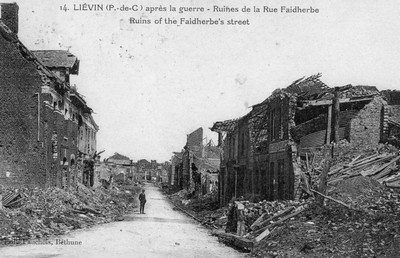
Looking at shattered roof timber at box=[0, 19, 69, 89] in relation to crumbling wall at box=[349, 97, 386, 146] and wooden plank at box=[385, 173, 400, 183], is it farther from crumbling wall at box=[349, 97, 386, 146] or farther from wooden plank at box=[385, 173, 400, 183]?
wooden plank at box=[385, 173, 400, 183]

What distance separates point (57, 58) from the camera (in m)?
32.0

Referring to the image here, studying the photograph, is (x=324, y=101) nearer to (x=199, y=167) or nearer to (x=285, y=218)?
(x=285, y=218)

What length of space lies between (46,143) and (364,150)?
1746 centimetres

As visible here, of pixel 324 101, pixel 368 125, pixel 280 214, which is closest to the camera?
pixel 280 214

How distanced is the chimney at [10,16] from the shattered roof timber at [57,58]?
5.88 metres

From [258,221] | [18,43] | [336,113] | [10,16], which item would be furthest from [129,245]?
[10,16]

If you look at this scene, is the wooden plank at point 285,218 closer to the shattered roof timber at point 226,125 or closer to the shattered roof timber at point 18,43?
the shattered roof timber at point 18,43

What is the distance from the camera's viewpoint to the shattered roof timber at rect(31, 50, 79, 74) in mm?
31422

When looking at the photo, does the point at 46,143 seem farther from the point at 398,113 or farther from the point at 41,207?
the point at 398,113

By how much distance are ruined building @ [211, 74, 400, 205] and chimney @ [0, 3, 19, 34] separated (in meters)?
15.3

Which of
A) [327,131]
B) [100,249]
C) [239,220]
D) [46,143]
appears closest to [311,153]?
[327,131]

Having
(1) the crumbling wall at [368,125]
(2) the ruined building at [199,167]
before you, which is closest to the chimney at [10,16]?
(1) the crumbling wall at [368,125]

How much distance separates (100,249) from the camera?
14430 mm

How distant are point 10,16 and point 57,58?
6850 mm
